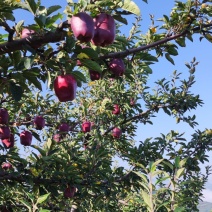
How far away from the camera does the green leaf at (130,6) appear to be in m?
2.15

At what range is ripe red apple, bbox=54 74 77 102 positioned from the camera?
233cm

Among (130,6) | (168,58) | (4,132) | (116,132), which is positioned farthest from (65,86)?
(116,132)

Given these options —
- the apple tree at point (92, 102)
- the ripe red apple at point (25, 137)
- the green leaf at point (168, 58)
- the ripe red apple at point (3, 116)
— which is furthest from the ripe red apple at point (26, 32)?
the ripe red apple at point (25, 137)

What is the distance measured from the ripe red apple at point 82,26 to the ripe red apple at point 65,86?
14.6 inches

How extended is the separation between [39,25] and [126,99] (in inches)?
197

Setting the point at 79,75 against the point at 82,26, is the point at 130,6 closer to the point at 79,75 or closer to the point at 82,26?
the point at 82,26

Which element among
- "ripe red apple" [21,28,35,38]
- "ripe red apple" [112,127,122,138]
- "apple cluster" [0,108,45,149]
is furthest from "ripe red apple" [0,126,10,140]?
"ripe red apple" [112,127,122,138]

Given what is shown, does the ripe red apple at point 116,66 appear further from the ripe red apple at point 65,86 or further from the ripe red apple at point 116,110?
the ripe red apple at point 116,110

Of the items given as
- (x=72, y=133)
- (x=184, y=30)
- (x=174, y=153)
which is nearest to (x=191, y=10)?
(x=184, y=30)

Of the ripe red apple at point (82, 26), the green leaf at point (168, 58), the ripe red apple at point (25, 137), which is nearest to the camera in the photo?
the ripe red apple at point (82, 26)

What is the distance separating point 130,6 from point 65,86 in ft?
2.24

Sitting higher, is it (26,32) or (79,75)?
(26,32)

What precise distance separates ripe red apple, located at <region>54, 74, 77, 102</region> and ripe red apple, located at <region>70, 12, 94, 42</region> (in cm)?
37

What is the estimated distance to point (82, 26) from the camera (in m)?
1.96
